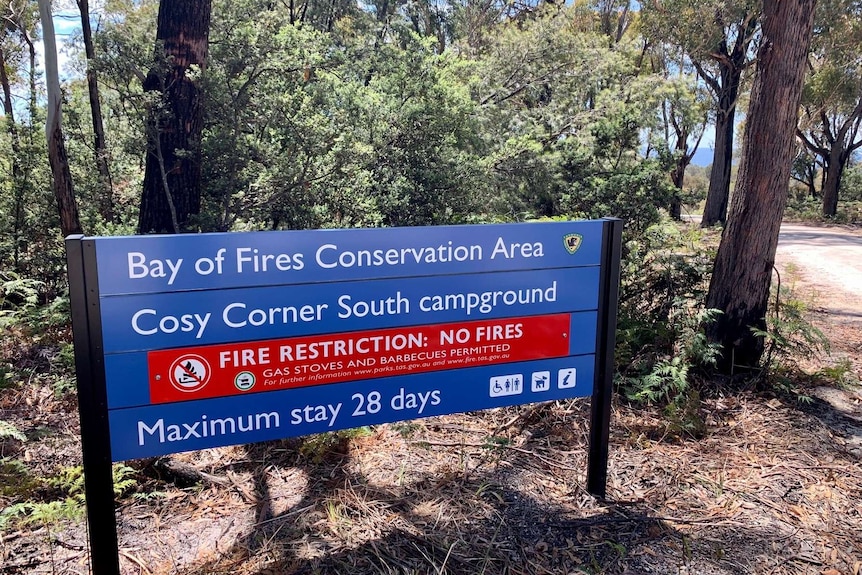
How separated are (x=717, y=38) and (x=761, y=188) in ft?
44.9

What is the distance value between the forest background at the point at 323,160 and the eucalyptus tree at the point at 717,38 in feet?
17.3

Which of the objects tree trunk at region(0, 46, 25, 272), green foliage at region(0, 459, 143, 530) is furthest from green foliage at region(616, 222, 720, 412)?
tree trunk at region(0, 46, 25, 272)

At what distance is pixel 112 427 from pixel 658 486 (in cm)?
268

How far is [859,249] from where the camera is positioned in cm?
1454

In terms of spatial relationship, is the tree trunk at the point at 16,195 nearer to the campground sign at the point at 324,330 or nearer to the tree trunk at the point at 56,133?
the tree trunk at the point at 56,133

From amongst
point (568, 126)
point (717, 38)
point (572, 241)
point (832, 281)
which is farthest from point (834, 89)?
point (572, 241)

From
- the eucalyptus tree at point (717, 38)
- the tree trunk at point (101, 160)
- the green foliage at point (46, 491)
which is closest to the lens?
the green foliage at point (46, 491)

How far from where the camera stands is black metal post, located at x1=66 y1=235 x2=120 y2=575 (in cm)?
213

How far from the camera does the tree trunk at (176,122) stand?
20.2 feet

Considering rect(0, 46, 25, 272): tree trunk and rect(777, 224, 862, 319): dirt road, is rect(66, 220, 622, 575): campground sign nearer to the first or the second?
rect(777, 224, 862, 319): dirt road

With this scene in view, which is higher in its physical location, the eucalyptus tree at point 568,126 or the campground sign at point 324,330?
the eucalyptus tree at point 568,126

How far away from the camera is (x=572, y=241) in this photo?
297 cm

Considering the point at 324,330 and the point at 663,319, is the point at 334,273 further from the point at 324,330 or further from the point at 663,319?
the point at 663,319

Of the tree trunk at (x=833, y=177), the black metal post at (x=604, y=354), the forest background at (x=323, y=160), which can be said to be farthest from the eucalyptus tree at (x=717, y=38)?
the black metal post at (x=604, y=354)
